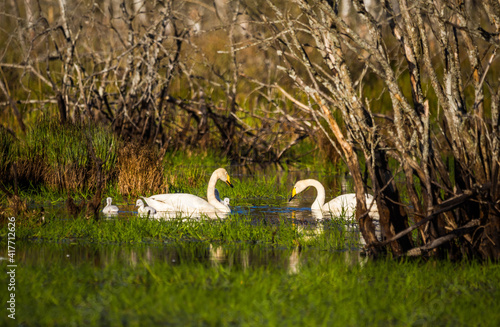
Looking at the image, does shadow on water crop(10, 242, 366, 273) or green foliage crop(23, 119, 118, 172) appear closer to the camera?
shadow on water crop(10, 242, 366, 273)

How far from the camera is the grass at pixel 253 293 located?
4.59 m

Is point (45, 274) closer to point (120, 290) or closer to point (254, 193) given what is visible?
point (120, 290)

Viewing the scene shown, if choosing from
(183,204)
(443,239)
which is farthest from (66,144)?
(443,239)

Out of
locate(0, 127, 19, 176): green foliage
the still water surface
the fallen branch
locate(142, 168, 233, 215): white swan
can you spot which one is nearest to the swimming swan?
the still water surface

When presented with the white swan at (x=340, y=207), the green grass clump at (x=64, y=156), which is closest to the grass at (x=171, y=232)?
A: the white swan at (x=340, y=207)

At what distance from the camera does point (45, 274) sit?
18.5 feet

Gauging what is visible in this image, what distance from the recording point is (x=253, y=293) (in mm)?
→ 5066

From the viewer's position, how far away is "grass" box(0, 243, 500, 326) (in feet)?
15.1

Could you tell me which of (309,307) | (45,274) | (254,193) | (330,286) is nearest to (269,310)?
(309,307)

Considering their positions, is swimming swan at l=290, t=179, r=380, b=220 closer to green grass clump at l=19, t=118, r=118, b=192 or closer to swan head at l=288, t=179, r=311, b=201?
swan head at l=288, t=179, r=311, b=201

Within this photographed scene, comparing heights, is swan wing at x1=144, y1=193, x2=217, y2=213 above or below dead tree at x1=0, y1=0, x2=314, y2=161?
below

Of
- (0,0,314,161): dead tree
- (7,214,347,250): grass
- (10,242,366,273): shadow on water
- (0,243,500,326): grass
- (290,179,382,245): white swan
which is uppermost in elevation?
(0,0,314,161): dead tree

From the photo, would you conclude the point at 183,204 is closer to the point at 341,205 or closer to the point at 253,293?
the point at 341,205

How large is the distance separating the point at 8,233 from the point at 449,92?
4602 millimetres
